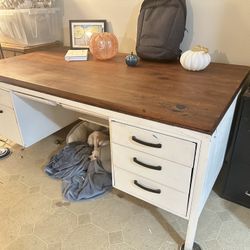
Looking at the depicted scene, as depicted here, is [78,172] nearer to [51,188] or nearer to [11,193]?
[51,188]

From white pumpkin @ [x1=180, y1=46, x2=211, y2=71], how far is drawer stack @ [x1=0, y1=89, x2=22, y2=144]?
3.31ft

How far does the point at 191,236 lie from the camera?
3.54 feet

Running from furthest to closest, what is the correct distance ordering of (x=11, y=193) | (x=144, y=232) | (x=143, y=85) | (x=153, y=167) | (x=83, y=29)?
(x=83, y=29) < (x=11, y=193) < (x=144, y=232) < (x=143, y=85) < (x=153, y=167)

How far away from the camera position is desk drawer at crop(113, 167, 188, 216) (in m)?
1.01

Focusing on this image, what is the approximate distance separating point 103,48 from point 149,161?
0.87 meters

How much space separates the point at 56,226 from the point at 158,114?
862mm

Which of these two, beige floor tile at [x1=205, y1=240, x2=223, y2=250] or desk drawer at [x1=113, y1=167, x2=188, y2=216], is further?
beige floor tile at [x1=205, y1=240, x2=223, y2=250]

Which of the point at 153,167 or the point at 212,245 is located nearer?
the point at 153,167

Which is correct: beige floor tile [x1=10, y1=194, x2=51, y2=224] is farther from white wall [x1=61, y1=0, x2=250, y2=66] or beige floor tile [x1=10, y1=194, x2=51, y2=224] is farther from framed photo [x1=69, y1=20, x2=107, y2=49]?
white wall [x1=61, y1=0, x2=250, y2=66]

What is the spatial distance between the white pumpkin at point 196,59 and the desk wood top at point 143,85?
0.04 m

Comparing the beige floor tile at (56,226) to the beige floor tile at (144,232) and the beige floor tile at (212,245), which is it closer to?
the beige floor tile at (144,232)

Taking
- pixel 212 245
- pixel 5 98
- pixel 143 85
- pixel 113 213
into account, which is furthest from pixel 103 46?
pixel 212 245

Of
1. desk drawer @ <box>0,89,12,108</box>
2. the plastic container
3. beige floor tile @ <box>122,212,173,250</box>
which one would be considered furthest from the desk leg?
the plastic container

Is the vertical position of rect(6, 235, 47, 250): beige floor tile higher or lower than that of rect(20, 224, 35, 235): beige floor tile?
higher
